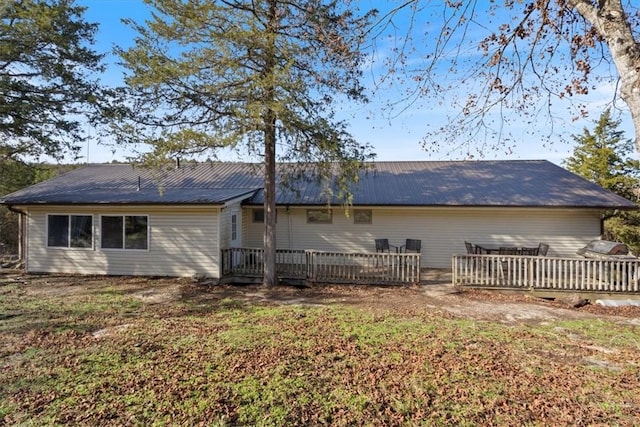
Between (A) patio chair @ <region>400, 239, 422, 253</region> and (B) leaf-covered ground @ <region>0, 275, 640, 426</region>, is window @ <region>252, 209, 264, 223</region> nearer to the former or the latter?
(A) patio chair @ <region>400, 239, 422, 253</region>

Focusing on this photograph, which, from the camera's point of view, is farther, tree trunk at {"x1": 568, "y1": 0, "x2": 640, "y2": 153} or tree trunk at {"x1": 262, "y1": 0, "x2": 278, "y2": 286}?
tree trunk at {"x1": 262, "y1": 0, "x2": 278, "y2": 286}

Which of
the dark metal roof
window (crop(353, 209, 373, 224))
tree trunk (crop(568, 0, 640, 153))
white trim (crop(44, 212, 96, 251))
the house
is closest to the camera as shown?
tree trunk (crop(568, 0, 640, 153))

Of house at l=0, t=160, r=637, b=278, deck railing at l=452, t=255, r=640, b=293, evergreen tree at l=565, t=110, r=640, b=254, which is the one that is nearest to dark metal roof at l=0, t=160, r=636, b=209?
house at l=0, t=160, r=637, b=278

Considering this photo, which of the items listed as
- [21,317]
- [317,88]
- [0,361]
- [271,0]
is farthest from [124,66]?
[0,361]

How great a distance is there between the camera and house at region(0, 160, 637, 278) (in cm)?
1135

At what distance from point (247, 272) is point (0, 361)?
21.5 feet

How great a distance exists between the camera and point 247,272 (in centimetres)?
1112

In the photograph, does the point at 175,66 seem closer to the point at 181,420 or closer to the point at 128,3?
the point at 128,3

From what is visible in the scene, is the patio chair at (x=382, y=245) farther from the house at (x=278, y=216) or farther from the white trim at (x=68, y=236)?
the white trim at (x=68, y=236)

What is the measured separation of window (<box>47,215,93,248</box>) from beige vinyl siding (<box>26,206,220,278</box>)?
0.54ft

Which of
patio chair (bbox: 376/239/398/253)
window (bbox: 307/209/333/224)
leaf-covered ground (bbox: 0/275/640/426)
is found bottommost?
leaf-covered ground (bbox: 0/275/640/426)

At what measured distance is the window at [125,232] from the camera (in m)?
11.6

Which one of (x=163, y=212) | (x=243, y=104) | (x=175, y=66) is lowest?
(x=163, y=212)

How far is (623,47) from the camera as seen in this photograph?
3.20 m
